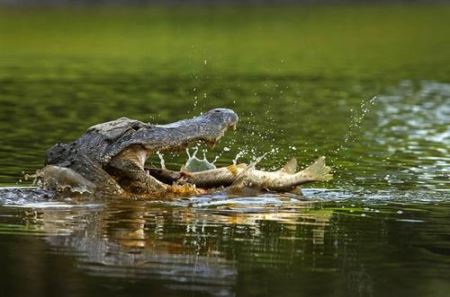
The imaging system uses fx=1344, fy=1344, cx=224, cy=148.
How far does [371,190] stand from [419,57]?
102ft

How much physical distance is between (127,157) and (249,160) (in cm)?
539

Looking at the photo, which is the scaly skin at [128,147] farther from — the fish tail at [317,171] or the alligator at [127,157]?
the fish tail at [317,171]

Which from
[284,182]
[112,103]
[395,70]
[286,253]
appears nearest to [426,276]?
[286,253]

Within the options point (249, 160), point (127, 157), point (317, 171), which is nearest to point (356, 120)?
point (249, 160)

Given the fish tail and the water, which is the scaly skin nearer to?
the water

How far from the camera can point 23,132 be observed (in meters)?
25.0

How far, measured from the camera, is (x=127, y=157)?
16.2 meters

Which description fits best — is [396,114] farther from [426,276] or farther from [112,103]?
[426,276]

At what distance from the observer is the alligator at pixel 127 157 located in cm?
1611

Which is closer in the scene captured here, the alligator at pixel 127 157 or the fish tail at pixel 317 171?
the alligator at pixel 127 157

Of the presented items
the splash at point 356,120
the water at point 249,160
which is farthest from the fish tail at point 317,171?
the splash at point 356,120

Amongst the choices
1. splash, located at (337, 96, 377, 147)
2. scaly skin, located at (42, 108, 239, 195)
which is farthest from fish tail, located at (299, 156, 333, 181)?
splash, located at (337, 96, 377, 147)

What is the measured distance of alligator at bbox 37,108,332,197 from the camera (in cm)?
1611

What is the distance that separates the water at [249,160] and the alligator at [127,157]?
1.02 feet
